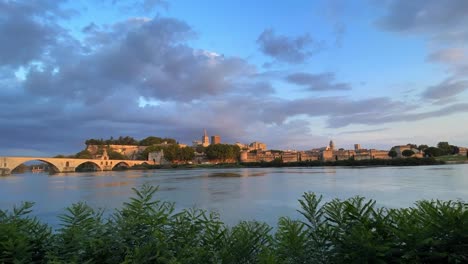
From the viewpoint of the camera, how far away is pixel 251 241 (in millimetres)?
4363

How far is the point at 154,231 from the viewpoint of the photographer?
4266mm

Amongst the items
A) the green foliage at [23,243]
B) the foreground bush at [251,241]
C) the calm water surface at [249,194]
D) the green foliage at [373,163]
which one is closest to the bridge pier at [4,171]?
the calm water surface at [249,194]

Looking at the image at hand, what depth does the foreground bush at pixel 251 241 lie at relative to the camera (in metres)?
3.75

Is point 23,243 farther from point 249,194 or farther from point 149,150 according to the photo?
point 149,150

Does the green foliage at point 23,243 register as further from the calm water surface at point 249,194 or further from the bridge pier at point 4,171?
the bridge pier at point 4,171

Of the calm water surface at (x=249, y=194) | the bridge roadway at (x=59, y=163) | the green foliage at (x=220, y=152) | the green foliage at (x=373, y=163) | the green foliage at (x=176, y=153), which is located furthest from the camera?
the green foliage at (x=220, y=152)

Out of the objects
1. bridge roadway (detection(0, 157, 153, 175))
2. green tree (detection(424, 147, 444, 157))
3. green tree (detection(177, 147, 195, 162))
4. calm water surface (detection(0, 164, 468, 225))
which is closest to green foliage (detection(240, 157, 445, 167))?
green tree (detection(424, 147, 444, 157))

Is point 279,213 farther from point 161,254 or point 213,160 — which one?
point 213,160

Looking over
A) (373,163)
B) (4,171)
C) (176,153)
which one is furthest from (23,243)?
(176,153)

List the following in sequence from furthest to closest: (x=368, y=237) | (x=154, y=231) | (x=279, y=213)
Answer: (x=279, y=213) < (x=154, y=231) < (x=368, y=237)

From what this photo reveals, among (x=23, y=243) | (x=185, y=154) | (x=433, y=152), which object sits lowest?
(x=433, y=152)

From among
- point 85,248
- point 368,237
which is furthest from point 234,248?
point 85,248

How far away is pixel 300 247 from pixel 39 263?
132 inches

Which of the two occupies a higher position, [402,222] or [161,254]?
[402,222]
